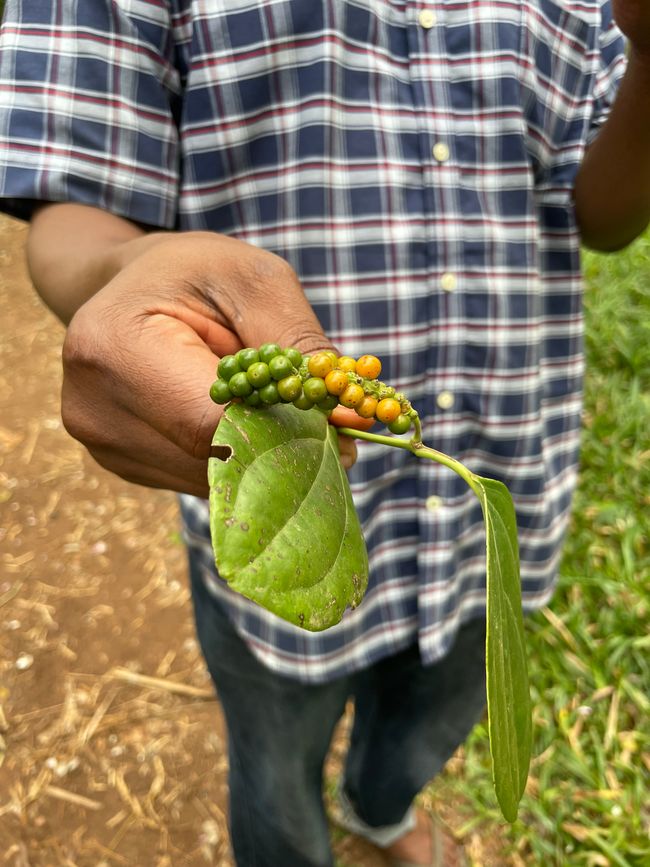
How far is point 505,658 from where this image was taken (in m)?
0.40

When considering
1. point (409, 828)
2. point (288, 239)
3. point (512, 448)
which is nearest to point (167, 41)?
point (288, 239)

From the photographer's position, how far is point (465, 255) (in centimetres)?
78

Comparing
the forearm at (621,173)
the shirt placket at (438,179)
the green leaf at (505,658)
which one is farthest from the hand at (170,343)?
the forearm at (621,173)

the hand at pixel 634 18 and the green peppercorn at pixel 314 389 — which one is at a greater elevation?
the hand at pixel 634 18

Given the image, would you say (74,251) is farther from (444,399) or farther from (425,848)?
(425,848)

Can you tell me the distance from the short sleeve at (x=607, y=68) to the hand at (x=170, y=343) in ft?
1.61

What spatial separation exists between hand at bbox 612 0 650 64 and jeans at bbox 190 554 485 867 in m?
0.68

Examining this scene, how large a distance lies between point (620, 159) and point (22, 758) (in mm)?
1511

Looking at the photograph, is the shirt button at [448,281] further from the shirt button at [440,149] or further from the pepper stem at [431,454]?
the pepper stem at [431,454]

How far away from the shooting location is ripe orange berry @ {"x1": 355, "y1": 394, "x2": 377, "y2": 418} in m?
0.42

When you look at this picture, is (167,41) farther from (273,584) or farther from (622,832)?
(622,832)

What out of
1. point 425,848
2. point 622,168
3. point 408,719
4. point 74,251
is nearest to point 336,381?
point 74,251

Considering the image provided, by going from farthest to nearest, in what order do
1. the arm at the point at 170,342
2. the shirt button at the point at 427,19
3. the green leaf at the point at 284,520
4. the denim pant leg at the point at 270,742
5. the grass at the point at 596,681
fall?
1. the grass at the point at 596,681
2. the denim pant leg at the point at 270,742
3. the shirt button at the point at 427,19
4. the arm at the point at 170,342
5. the green leaf at the point at 284,520

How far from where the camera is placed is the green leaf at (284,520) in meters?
0.37
